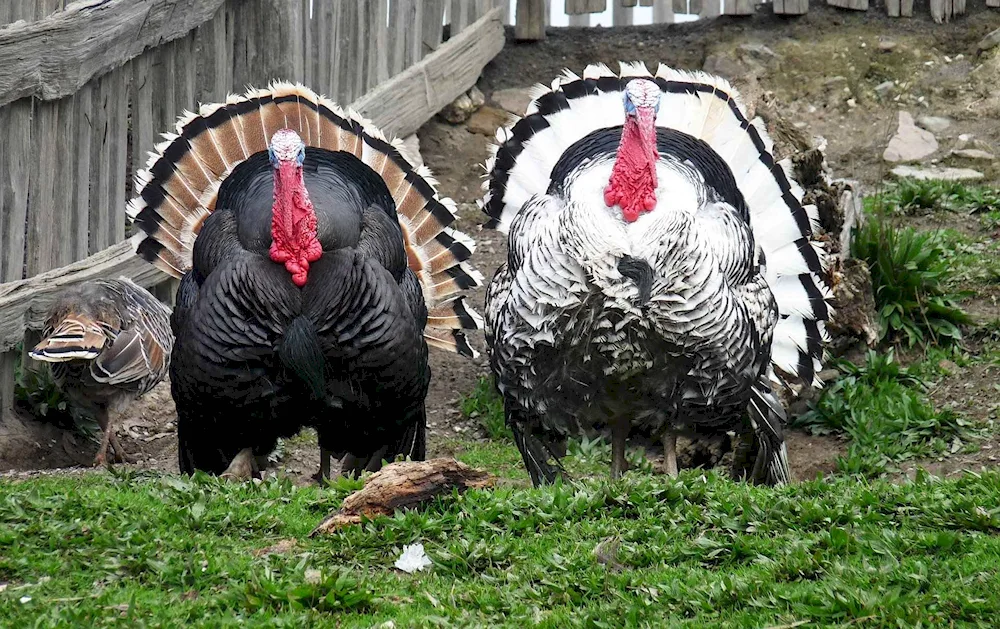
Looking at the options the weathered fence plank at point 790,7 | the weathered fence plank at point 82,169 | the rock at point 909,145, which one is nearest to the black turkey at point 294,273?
the weathered fence plank at point 82,169

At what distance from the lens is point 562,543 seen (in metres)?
4.75

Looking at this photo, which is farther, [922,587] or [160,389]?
[160,389]

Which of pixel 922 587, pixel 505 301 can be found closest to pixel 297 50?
pixel 505 301

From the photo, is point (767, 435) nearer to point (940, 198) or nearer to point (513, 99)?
point (940, 198)

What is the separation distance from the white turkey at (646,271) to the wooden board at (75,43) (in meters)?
2.41

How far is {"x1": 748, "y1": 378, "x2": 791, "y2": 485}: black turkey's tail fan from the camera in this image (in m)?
6.47

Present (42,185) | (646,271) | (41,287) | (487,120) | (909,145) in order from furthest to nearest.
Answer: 1. (487,120)
2. (909,145)
3. (41,287)
4. (42,185)
5. (646,271)

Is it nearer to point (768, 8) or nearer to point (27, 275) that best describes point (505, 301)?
point (27, 275)

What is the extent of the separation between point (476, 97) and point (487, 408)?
13.1 feet

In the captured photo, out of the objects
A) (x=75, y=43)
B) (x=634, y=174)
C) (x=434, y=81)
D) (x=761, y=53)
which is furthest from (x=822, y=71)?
(x=75, y=43)

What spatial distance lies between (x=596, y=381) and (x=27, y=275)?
3.56 metres

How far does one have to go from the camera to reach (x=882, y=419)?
7.91 meters

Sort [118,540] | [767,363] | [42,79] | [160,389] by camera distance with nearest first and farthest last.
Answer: [118,540], [767,363], [42,79], [160,389]

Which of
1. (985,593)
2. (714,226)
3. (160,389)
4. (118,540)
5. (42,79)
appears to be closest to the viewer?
(985,593)
